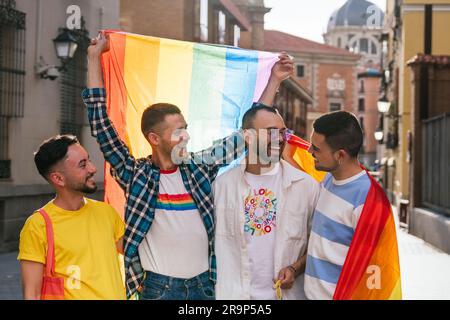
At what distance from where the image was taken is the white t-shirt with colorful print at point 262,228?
4.07 meters

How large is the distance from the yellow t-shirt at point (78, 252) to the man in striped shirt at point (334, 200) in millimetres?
949

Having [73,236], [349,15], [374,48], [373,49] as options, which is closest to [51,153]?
[73,236]

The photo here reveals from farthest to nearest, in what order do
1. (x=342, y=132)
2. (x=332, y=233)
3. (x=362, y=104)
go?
1. (x=362, y=104)
2. (x=342, y=132)
3. (x=332, y=233)

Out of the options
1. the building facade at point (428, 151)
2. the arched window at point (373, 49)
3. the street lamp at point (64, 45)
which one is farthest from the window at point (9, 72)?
the arched window at point (373, 49)

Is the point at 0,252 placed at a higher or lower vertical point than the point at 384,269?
lower

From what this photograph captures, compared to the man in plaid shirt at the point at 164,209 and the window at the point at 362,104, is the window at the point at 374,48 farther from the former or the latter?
the man in plaid shirt at the point at 164,209

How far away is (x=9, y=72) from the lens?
13742 mm

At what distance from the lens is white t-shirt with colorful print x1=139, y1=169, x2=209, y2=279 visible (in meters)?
4.16

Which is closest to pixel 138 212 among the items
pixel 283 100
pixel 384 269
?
pixel 384 269

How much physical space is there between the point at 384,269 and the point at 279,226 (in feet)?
1.89

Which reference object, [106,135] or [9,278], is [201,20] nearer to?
[9,278]

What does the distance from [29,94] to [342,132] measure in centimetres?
1125
